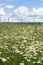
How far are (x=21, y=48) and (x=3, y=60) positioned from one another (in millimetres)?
3528

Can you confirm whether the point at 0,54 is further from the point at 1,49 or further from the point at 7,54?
the point at 1,49

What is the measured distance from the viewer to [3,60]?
36.6 feet

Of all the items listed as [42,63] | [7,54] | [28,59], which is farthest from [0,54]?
[42,63]

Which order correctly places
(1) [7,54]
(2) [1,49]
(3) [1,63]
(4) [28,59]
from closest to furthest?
1. (3) [1,63]
2. (4) [28,59]
3. (1) [7,54]
4. (2) [1,49]

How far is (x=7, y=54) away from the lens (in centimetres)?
1301

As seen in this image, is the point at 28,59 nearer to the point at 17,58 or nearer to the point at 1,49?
the point at 17,58

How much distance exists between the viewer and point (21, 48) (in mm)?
14586

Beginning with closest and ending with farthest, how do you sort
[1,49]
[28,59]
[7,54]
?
[28,59]
[7,54]
[1,49]

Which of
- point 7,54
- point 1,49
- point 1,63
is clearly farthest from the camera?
point 1,49

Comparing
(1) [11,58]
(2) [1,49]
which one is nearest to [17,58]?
(1) [11,58]

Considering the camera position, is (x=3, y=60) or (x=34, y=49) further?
(x=34, y=49)

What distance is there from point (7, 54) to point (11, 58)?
842 millimetres

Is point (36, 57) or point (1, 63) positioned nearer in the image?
point (1, 63)

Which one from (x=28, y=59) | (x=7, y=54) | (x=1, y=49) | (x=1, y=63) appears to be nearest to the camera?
(x=1, y=63)
